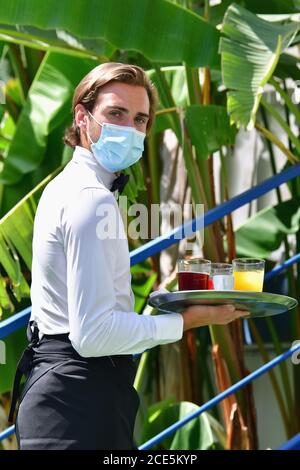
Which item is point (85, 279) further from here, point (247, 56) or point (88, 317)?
point (247, 56)

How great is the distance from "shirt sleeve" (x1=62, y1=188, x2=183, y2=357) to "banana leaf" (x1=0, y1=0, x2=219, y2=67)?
1.71 meters

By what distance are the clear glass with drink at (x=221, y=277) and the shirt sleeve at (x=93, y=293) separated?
294mm

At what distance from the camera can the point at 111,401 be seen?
7.29 feet

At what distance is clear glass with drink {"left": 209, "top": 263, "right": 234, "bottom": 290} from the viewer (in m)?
2.45

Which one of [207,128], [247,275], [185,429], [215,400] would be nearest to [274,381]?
[185,429]

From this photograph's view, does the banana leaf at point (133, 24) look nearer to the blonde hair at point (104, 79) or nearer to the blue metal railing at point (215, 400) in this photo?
the blue metal railing at point (215, 400)

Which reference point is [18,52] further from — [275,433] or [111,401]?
[111,401]

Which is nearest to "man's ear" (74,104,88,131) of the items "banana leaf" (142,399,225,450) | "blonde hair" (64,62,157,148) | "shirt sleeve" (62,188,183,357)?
"blonde hair" (64,62,157,148)

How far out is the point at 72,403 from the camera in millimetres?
2201

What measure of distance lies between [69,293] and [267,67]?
1.68m

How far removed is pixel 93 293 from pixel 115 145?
39cm

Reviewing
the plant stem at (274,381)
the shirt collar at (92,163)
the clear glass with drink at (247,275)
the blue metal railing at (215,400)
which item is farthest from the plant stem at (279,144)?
the shirt collar at (92,163)

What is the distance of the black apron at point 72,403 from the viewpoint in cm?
220

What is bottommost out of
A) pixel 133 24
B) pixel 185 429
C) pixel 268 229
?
pixel 185 429
